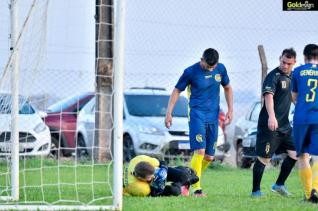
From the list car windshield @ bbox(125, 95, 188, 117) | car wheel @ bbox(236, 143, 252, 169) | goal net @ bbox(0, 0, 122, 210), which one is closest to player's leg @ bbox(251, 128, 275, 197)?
goal net @ bbox(0, 0, 122, 210)

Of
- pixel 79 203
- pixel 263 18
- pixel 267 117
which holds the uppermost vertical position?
pixel 263 18

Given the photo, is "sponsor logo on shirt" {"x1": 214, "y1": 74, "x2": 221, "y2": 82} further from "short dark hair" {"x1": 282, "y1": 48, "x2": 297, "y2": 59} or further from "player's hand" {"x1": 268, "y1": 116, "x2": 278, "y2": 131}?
"player's hand" {"x1": 268, "y1": 116, "x2": 278, "y2": 131}

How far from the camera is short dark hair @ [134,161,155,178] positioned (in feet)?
37.6

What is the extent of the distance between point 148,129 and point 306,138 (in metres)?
8.48

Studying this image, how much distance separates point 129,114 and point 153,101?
34.0 inches

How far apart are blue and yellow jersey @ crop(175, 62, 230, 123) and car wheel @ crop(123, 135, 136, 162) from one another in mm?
6968

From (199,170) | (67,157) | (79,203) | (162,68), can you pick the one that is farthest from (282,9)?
(79,203)

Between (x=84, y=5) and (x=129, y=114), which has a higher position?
(x=84, y=5)

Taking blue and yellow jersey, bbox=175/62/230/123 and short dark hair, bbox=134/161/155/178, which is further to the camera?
blue and yellow jersey, bbox=175/62/230/123

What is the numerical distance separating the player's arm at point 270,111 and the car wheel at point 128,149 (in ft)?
25.4

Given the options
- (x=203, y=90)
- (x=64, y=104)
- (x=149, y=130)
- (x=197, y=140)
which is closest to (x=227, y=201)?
(x=197, y=140)

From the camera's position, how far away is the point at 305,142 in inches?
440

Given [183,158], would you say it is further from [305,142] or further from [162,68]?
[305,142]

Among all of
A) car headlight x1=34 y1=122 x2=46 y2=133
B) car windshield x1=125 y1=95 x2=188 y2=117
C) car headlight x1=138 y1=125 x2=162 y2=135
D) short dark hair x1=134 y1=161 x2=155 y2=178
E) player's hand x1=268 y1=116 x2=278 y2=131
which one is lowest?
short dark hair x1=134 y1=161 x2=155 y2=178
